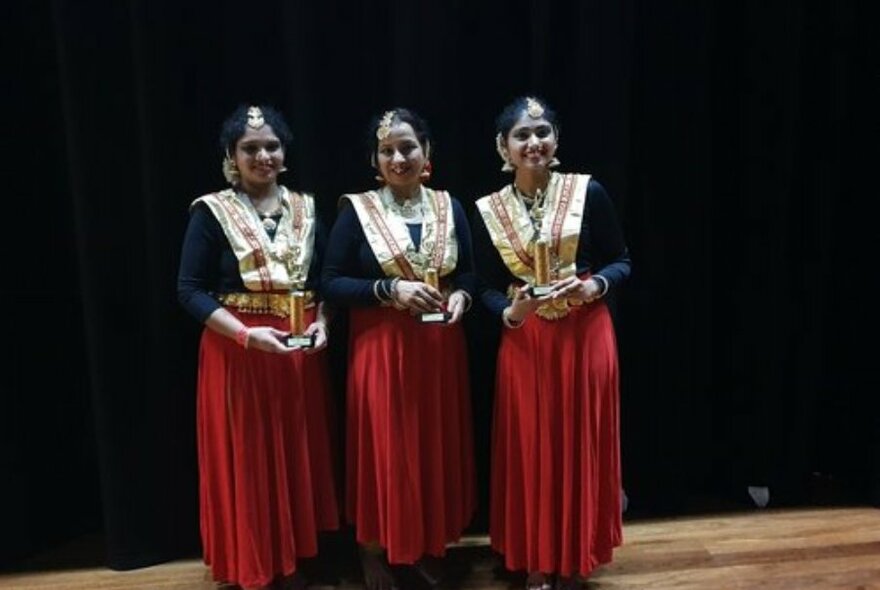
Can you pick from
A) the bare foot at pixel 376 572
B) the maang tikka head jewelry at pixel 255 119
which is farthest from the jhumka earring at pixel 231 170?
the bare foot at pixel 376 572

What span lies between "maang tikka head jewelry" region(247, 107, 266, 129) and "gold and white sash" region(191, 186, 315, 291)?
178 millimetres

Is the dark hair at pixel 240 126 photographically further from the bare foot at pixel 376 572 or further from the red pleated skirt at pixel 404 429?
the bare foot at pixel 376 572

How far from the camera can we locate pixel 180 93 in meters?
2.48

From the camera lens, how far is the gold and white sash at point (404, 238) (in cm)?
221

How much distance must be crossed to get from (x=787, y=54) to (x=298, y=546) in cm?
200

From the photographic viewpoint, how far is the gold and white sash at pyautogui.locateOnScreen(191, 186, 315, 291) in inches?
85.4

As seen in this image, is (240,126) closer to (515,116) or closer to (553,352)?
(515,116)

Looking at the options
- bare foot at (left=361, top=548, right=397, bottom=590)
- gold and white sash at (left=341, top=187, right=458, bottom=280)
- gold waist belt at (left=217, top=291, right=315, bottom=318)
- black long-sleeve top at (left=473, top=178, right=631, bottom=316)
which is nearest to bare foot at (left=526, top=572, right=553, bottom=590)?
bare foot at (left=361, top=548, right=397, bottom=590)

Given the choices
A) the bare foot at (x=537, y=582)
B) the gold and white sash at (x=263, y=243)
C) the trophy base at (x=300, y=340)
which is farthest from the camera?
the bare foot at (x=537, y=582)

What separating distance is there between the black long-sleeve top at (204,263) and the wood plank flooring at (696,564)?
2.89 feet

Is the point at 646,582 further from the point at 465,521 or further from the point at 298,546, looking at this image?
the point at 298,546

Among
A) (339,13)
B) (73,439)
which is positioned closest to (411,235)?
(339,13)

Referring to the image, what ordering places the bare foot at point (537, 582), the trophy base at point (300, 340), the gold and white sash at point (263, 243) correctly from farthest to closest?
the bare foot at point (537, 582) → the gold and white sash at point (263, 243) → the trophy base at point (300, 340)

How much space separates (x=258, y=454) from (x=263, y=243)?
52 centimetres
